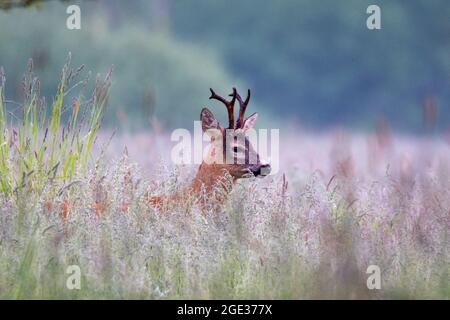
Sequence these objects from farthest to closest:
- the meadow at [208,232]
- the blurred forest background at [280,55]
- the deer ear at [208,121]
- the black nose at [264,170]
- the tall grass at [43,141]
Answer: the blurred forest background at [280,55] → the deer ear at [208,121] → the black nose at [264,170] → the tall grass at [43,141] → the meadow at [208,232]

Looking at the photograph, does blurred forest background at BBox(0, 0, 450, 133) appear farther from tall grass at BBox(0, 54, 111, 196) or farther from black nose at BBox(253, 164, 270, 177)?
black nose at BBox(253, 164, 270, 177)

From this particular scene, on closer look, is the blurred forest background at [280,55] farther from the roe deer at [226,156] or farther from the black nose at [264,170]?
the black nose at [264,170]

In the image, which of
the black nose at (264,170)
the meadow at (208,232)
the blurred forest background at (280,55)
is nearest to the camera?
the meadow at (208,232)

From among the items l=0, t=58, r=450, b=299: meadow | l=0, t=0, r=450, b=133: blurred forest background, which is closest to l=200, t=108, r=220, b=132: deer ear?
l=0, t=58, r=450, b=299: meadow

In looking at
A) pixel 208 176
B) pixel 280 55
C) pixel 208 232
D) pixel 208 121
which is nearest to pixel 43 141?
pixel 208 176

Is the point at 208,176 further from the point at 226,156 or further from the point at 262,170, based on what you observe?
the point at 262,170

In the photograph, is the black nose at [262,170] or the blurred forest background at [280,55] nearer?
the black nose at [262,170]

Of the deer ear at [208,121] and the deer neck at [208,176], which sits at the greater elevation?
the deer ear at [208,121]

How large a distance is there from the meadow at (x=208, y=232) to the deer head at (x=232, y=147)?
0.24 m

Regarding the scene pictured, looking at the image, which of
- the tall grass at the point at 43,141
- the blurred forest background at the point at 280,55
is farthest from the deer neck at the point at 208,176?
the blurred forest background at the point at 280,55

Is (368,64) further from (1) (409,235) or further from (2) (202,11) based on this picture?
(1) (409,235)

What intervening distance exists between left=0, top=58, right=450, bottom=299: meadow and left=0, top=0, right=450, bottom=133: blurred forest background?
23.5 meters

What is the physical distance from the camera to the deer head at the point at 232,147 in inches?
348

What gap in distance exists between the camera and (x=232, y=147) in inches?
354
